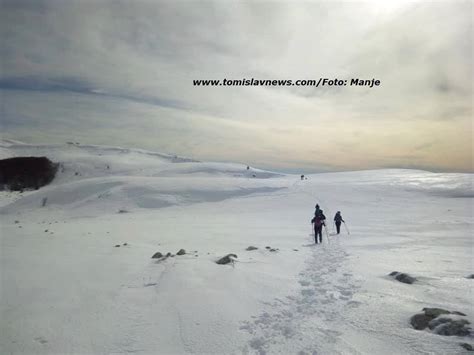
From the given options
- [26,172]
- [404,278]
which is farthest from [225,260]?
[26,172]

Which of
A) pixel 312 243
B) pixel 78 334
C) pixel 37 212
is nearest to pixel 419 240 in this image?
pixel 312 243

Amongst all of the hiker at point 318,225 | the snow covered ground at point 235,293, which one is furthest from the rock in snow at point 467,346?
the hiker at point 318,225

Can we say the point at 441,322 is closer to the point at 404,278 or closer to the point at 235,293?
the point at 404,278

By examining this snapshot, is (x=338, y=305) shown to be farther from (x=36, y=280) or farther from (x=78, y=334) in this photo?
(x=36, y=280)

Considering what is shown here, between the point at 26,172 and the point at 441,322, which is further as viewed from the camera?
the point at 26,172

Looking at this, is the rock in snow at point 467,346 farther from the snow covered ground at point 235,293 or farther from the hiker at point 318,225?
the hiker at point 318,225

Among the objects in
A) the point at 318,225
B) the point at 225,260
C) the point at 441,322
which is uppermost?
the point at 318,225

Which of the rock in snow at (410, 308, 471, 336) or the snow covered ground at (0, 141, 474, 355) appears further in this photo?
the snow covered ground at (0, 141, 474, 355)

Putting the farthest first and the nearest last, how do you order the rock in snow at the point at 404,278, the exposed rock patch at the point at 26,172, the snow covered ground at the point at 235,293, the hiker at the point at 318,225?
1. the exposed rock patch at the point at 26,172
2. the hiker at the point at 318,225
3. the rock in snow at the point at 404,278
4. the snow covered ground at the point at 235,293

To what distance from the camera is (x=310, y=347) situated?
197 inches

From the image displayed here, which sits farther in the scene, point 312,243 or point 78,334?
point 312,243

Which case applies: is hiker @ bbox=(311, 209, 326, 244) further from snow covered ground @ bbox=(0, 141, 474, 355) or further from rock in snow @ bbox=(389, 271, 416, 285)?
rock in snow @ bbox=(389, 271, 416, 285)

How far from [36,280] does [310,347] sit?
754 centimetres

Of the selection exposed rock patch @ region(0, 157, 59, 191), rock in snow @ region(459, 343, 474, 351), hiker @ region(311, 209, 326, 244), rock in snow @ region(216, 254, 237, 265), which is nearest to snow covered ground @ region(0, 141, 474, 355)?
rock in snow @ region(459, 343, 474, 351)
